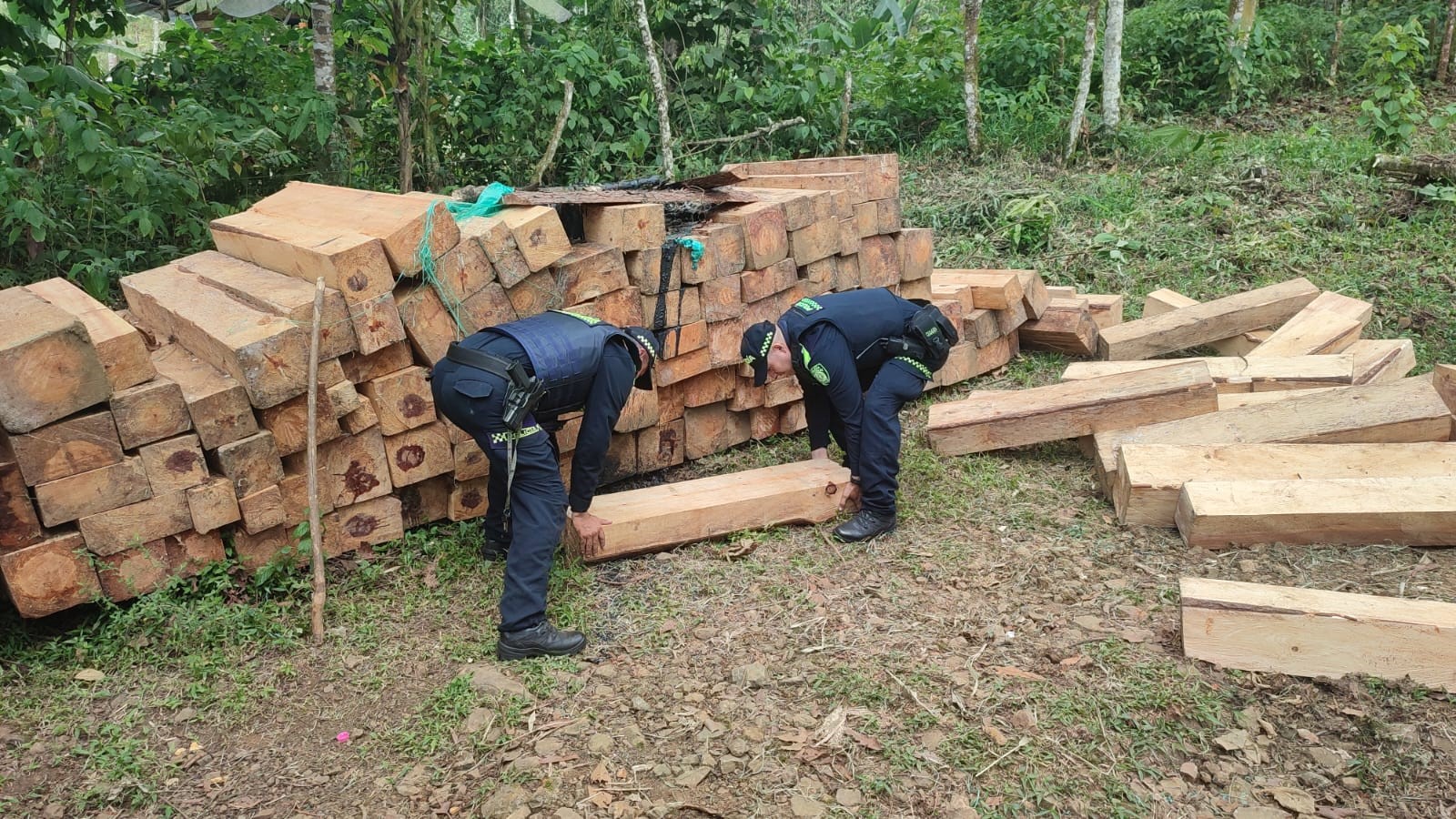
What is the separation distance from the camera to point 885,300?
211 inches

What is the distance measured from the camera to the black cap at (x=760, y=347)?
16.7 feet

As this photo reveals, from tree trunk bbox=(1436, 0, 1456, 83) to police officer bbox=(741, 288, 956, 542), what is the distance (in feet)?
33.2

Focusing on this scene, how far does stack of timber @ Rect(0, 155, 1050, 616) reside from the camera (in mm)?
3933

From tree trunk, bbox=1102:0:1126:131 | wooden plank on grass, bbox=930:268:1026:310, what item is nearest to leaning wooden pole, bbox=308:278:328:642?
wooden plank on grass, bbox=930:268:1026:310

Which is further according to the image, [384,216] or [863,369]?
[863,369]

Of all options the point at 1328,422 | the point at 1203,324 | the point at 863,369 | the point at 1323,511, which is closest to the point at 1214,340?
the point at 1203,324

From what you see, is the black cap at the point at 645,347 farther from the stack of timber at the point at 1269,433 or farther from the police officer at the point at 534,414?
the stack of timber at the point at 1269,433

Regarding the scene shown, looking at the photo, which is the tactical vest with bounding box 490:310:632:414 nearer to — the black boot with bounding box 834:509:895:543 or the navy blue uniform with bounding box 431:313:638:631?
the navy blue uniform with bounding box 431:313:638:631

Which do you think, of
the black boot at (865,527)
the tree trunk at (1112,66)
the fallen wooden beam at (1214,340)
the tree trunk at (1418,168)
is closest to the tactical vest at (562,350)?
the black boot at (865,527)

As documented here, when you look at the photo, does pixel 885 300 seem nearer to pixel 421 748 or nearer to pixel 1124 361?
pixel 1124 361

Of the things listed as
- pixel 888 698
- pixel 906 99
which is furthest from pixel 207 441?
pixel 906 99

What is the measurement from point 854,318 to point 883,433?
609 mm

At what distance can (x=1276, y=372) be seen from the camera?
590cm

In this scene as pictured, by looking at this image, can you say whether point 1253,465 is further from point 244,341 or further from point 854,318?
point 244,341
